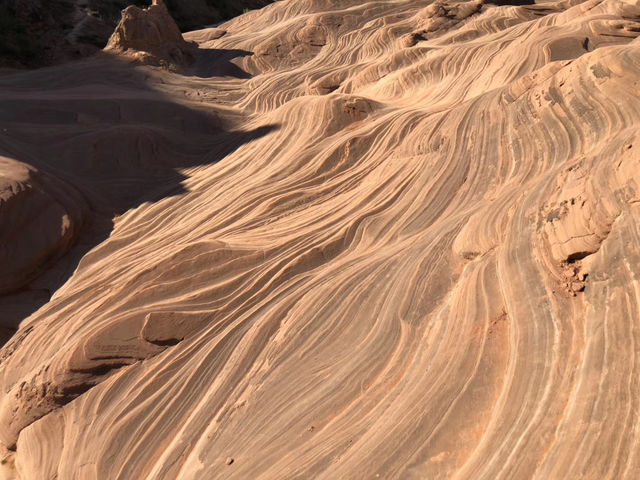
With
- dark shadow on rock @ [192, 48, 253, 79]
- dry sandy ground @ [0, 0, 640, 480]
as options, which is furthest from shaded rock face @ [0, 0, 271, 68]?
dry sandy ground @ [0, 0, 640, 480]

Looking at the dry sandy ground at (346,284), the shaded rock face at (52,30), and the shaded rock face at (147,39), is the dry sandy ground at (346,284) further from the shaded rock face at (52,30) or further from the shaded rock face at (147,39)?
the shaded rock face at (52,30)

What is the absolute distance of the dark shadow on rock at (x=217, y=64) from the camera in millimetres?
16688

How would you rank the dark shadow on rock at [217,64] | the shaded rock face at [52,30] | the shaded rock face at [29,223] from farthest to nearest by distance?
the shaded rock face at [52,30], the dark shadow on rock at [217,64], the shaded rock face at [29,223]

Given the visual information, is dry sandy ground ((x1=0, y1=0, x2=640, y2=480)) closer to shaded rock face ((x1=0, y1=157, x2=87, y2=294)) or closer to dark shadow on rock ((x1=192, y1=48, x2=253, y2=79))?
shaded rock face ((x1=0, y1=157, x2=87, y2=294))

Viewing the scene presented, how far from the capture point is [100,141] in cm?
1064

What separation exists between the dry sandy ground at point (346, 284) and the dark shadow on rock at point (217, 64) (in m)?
6.14

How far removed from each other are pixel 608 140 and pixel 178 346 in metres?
5.62

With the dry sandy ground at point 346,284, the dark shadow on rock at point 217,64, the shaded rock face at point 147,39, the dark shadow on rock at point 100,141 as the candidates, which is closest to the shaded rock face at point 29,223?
the dry sandy ground at point 346,284

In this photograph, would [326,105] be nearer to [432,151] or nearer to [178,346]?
[432,151]

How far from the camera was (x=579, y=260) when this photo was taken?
4.28 m

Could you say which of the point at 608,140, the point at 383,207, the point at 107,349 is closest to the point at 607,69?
the point at 608,140

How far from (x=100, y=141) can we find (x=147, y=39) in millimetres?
8090

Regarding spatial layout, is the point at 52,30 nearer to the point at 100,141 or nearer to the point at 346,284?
the point at 100,141

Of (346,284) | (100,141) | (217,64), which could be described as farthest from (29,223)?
(217,64)
